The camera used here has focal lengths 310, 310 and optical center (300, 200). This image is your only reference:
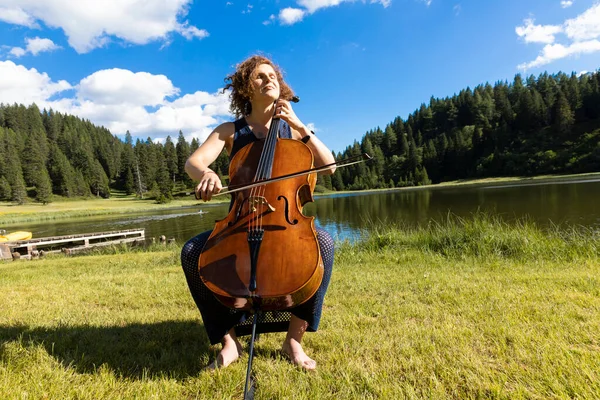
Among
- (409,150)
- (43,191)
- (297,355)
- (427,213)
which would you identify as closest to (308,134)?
(297,355)

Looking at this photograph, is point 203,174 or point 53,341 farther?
point 53,341

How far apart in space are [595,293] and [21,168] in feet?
343

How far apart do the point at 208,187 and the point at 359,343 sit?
1504 mm

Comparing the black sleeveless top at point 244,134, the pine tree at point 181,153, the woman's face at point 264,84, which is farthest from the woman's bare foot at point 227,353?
the pine tree at point 181,153

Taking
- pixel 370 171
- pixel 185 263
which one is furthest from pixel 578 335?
pixel 370 171

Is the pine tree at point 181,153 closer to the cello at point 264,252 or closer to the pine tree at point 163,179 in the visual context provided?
the pine tree at point 163,179

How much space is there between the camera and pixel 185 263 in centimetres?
189

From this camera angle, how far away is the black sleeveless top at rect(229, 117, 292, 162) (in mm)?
2279

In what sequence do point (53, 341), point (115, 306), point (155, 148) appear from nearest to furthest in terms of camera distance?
point (53, 341), point (115, 306), point (155, 148)

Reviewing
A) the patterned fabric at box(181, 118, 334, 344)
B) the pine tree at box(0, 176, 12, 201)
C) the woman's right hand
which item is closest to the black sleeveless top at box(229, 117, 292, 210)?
the woman's right hand

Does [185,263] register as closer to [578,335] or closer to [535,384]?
[535,384]

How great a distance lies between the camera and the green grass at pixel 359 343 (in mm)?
1637

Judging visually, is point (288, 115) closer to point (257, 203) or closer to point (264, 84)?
point (264, 84)

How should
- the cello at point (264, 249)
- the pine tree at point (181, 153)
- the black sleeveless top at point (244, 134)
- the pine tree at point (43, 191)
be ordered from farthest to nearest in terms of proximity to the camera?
the pine tree at point (181, 153)
the pine tree at point (43, 191)
the black sleeveless top at point (244, 134)
the cello at point (264, 249)
